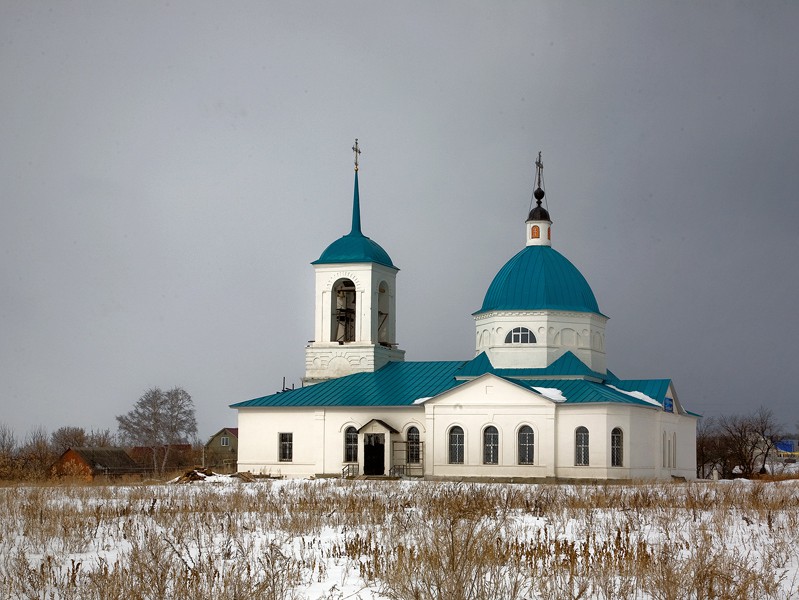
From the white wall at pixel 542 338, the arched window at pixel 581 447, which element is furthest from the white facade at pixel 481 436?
the white wall at pixel 542 338

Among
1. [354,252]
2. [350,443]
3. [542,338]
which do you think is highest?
[354,252]

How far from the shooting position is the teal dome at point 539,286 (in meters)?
46.2

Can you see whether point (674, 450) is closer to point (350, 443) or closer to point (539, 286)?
point (539, 286)

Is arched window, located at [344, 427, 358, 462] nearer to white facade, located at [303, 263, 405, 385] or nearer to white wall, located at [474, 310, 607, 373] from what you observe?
white facade, located at [303, 263, 405, 385]

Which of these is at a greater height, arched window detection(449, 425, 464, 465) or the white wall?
the white wall

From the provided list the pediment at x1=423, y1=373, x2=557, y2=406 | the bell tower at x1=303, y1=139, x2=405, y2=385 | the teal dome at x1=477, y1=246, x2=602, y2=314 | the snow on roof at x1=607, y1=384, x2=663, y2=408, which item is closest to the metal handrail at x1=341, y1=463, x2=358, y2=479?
the pediment at x1=423, y1=373, x2=557, y2=406

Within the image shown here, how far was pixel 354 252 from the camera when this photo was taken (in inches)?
1965

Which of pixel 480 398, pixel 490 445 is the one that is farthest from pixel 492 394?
pixel 490 445

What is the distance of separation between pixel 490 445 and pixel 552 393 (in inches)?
127

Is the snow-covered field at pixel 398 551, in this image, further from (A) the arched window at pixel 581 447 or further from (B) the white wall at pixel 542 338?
(B) the white wall at pixel 542 338

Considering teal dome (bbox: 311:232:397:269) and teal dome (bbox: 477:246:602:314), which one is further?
teal dome (bbox: 311:232:397:269)

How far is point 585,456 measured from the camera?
1609 inches

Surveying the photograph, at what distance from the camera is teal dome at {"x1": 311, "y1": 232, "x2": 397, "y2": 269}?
49.5 metres

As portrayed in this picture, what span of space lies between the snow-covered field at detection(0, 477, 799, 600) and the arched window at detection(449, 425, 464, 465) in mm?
20058
